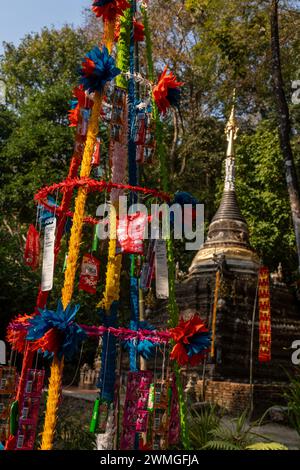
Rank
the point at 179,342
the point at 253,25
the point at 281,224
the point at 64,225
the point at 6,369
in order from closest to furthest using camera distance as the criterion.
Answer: the point at 179,342, the point at 6,369, the point at 64,225, the point at 253,25, the point at 281,224

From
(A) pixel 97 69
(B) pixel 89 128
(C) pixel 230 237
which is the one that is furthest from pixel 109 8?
(C) pixel 230 237

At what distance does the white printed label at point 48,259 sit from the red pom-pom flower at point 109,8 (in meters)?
2.24

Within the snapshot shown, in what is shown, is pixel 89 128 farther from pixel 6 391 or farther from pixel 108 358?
pixel 6 391

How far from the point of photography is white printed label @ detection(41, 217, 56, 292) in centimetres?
479

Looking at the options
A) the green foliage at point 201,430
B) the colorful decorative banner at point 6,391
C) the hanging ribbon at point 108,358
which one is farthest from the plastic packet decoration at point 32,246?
the green foliage at point 201,430

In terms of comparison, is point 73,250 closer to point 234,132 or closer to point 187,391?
point 187,391

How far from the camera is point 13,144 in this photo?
20.6 metres

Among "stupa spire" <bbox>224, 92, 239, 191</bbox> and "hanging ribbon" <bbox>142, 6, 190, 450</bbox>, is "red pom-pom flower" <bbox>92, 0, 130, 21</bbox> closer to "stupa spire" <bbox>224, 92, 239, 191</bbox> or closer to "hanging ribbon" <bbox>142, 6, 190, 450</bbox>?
"hanging ribbon" <bbox>142, 6, 190, 450</bbox>

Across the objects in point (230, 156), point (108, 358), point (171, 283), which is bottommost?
point (108, 358)

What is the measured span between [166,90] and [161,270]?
6.39 ft

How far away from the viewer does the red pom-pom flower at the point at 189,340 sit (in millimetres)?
4656

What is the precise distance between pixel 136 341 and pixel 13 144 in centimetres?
1689

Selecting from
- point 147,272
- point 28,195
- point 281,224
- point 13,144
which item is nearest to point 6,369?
point 147,272

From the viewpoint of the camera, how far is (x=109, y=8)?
5277 mm
